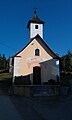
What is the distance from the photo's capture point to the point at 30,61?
1039 inches

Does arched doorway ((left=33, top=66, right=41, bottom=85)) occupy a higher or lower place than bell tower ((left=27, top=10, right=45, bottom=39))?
lower

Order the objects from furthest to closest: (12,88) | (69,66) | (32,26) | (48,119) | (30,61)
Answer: (69,66) < (32,26) < (30,61) < (12,88) < (48,119)

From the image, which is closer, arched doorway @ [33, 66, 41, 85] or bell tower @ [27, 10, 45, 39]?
arched doorway @ [33, 66, 41, 85]

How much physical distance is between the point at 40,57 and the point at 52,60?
1.54 meters

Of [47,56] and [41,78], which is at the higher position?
[47,56]

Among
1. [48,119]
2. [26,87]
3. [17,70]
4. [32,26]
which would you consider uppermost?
[32,26]

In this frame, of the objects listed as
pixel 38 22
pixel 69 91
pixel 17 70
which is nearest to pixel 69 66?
pixel 38 22

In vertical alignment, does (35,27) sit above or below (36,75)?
above

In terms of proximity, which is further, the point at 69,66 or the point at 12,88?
the point at 69,66

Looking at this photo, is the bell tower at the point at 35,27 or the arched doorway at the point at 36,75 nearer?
the arched doorway at the point at 36,75

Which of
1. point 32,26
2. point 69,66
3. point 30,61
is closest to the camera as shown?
point 30,61

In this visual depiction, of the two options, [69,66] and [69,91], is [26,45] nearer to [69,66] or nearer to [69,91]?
[69,91]

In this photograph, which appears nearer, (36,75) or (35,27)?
(36,75)

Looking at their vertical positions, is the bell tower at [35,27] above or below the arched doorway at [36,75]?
above
